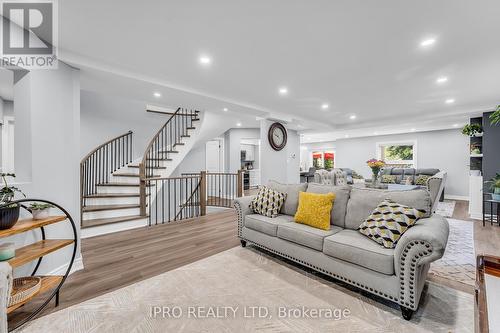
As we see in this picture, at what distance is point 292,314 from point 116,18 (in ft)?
9.72

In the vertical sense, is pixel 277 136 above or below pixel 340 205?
above

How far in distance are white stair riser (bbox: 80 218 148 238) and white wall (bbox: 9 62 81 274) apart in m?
1.17

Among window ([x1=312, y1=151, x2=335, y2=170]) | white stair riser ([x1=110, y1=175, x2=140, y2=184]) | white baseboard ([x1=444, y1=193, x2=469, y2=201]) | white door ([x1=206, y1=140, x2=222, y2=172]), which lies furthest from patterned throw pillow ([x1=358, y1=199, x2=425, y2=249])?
window ([x1=312, y1=151, x2=335, y2=170])

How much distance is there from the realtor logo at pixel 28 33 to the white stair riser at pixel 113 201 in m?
2.91

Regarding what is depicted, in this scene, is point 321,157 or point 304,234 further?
point 321,157

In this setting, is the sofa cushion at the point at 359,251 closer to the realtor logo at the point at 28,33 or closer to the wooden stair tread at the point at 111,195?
the realtor logo at the point at 28,33

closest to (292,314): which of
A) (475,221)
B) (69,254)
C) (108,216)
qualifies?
(69,254)

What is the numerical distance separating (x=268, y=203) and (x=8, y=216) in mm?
2576

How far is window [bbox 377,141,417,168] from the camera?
8328 mm

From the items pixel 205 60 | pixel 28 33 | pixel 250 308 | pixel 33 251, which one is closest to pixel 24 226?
pixel 33 251

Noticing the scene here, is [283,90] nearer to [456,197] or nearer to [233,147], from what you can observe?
[233,147]

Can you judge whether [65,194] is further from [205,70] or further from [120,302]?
[205,70]

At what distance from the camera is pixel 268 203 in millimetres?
3176

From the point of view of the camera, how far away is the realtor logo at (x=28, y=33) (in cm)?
186
